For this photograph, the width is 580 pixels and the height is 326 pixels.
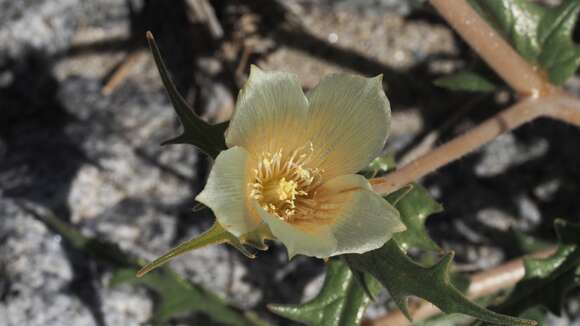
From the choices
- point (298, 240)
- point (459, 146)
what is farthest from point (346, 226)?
point (459, 146)

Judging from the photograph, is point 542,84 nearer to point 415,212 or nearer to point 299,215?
point 415,212

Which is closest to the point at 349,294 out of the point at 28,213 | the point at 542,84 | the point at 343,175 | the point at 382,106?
the point at 343,175

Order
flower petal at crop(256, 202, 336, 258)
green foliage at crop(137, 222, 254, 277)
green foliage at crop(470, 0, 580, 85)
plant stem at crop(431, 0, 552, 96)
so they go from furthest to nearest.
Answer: green foliage at crop(470, 0, 580, 85) < plant stem at crop(431, 0, 552, 96) < flower petal at crop(256, 202, 336, 258) < green foliage at crop(137, 222, 254, 277)

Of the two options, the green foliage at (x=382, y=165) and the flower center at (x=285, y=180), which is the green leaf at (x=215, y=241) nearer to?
the flower center at (x=285, y=180)

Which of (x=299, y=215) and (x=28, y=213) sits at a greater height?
(x=299, y=215)

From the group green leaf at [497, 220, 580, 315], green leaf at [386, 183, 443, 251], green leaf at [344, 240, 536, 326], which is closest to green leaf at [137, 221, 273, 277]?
green leaf at [344, 240, 536, 326]

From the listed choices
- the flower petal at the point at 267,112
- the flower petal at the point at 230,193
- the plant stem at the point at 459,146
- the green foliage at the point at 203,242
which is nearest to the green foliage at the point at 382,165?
the plant stem at the point at 459,146

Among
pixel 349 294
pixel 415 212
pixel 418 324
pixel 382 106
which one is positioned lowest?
pixel 418 324

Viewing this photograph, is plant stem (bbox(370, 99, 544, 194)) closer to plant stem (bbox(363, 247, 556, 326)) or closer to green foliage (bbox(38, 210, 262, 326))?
plant stem (bbox(363, 247, 556, 326))
